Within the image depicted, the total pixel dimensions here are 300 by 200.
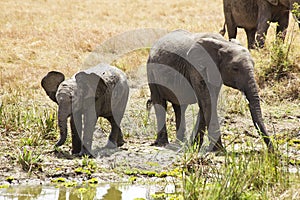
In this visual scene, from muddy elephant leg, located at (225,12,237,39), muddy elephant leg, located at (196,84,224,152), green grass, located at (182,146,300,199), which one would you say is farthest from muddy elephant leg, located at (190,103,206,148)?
muddy elephant leg, located at (225,12,237,39)

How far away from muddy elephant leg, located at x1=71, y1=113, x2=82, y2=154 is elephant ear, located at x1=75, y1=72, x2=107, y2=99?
313 millimetres

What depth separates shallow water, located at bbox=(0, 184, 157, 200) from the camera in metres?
7.43

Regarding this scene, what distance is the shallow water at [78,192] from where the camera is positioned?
7430 mm

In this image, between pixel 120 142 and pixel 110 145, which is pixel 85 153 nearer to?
pixel 110 145

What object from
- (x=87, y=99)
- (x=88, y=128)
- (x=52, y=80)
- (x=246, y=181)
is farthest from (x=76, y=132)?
(x=246, y=181)

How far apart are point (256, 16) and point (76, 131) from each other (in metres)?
7.43

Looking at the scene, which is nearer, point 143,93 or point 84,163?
point 84,163

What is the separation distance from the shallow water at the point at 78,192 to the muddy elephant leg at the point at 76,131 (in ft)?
3.92

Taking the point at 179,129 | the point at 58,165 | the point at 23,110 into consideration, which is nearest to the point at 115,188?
the point at 58,165

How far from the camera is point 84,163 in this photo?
8.48m

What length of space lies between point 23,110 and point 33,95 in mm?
1594

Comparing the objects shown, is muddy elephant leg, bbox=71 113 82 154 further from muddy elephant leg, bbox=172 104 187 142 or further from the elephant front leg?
muddy elephant leg, bbox=172 104 187 142

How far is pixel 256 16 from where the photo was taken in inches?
599

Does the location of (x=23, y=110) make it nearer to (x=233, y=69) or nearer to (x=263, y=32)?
(x=233, y=69)
